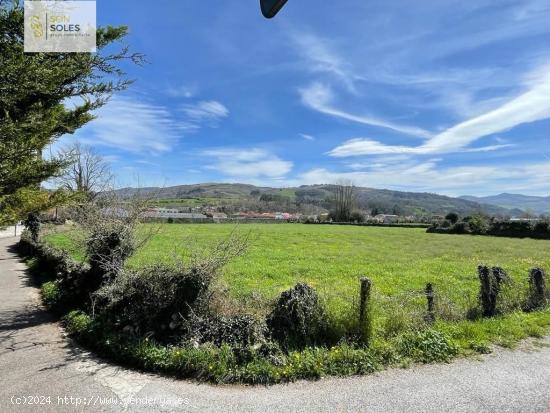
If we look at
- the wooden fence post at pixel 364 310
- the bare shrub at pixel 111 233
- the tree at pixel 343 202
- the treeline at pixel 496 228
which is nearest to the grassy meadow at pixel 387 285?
the wooden fence post at pixel 364 310

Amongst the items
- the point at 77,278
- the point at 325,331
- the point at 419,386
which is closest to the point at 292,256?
the point at 77,278

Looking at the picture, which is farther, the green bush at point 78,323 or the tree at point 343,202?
the tree at point 343,202

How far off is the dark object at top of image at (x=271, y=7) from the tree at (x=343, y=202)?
8186cm

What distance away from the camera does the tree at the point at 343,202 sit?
8400 centimetres

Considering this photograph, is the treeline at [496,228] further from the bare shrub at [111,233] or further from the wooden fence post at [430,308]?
the bare shrub at [111,233]

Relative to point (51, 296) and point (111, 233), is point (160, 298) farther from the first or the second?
point (51, 296)

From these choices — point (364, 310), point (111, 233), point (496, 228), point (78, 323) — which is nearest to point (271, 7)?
point (364, 310)

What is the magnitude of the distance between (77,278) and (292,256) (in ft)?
38.3

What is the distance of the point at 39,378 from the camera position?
4.86m

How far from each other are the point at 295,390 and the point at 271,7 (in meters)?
4.30

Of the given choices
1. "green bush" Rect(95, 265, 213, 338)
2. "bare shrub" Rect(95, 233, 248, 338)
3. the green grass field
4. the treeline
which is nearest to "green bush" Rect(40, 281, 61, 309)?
the green grass field

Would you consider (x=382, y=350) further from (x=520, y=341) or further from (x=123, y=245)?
(x=123, y=245)

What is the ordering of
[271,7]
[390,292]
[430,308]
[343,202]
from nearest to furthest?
[271,7] → [430,308] → [390,292] → [343,202]

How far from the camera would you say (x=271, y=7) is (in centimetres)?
192
